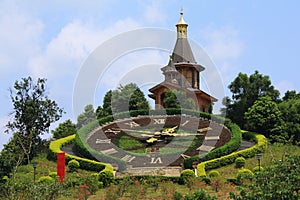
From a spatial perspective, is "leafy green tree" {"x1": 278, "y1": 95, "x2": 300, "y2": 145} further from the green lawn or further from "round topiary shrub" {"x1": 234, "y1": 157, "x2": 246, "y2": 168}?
"round topiary shrub" {"x1": 234, "y1": 157, "x2": 246, "y2": 168}

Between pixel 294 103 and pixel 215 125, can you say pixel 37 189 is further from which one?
pixel 294 103

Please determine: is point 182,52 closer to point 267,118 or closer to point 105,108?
point 105,108

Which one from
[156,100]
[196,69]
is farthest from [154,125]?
[196,69]

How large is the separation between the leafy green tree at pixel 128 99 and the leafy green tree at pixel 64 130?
10.2 ft

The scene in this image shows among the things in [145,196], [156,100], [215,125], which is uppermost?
[156,100]

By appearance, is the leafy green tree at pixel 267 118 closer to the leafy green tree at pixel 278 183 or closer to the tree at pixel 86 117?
the tree at pixel 86 117

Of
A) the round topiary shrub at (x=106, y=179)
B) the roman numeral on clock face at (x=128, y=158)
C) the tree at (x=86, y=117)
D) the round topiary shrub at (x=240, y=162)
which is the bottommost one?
the round topiary shrub at (x=106, y=179)

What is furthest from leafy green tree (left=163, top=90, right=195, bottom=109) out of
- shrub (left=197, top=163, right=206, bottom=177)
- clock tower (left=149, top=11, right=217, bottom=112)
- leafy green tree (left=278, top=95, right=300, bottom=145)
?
shrub (left=197, top=163, right=206, bottom=177)

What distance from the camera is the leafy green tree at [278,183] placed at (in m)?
11.8

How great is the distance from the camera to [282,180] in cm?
1233

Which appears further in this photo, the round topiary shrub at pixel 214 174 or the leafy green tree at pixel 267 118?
the leafy green tree at pixel 267 118

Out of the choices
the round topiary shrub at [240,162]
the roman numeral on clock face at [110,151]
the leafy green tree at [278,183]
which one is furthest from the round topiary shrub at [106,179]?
the leafy green tree at [278,183]

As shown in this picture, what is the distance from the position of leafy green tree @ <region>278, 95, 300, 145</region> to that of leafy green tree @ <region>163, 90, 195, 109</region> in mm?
5535

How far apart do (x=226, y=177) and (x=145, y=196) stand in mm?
5179
